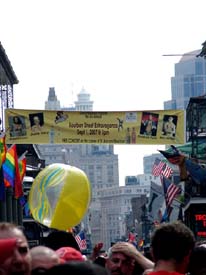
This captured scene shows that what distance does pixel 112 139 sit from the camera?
3925 cm

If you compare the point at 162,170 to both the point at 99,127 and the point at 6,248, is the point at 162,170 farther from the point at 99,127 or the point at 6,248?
the point at 6,248

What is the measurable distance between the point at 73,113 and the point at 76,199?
1026 inches

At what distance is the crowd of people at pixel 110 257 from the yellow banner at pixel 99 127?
25.4 metres

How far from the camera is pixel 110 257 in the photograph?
433 inches

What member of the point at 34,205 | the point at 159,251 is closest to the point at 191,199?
the point at 34,205

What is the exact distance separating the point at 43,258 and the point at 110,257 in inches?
95.3

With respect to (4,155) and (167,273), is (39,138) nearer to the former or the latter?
(4,155)

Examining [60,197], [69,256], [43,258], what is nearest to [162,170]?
[60,197]

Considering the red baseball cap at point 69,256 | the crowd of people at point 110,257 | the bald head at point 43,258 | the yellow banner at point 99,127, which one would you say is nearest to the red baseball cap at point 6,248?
the crowd of people at point 110,257

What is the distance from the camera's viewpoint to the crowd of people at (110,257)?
7891mm

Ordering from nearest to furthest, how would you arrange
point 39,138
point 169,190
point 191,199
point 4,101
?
point 39,138
point 169,190
point 191,199
point 4,101

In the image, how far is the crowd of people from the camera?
25.9ft

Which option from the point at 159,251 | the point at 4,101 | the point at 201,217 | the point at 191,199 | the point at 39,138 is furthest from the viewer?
the point at 4,101

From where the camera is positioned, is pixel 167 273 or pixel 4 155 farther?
pixel 4 155
